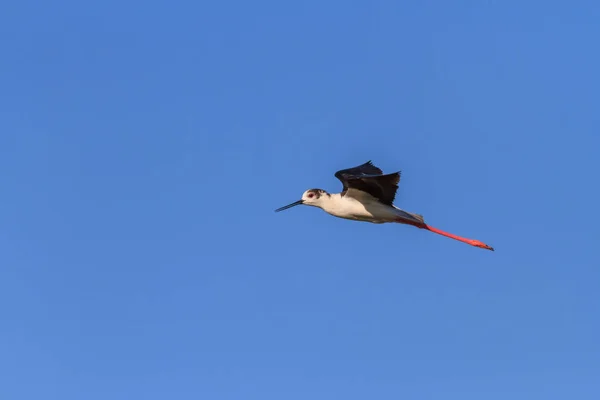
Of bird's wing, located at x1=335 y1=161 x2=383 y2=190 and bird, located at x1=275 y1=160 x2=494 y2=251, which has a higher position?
bird's wing, located at x1=335 y1=161 x2=383 y2=190

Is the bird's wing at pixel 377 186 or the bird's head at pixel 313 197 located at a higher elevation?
the bird's head at pixel 313 197

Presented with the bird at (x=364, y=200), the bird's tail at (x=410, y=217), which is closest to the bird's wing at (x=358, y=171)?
the bird at (x=364, y=200)

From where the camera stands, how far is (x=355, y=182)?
24.9 metres

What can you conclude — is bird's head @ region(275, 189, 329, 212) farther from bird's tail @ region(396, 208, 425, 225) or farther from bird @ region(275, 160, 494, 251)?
bird's tail @ region(396, 208, 425, 225)

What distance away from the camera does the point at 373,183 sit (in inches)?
976

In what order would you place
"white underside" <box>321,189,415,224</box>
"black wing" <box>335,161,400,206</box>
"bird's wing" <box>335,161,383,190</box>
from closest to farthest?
"black wing" <box>335,161,400,206</box>, "bird's wing" <box>335,161,383,190</box>, "white underside" <box>321,189,415,224</box>

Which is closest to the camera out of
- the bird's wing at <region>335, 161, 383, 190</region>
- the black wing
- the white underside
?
the black wing

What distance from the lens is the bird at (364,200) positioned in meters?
24.8

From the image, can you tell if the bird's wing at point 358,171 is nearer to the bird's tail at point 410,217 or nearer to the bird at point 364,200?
the bird at point 364,200

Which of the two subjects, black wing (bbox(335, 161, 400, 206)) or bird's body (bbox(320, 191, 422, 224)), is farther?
bird's body (bbox(320, 191, 422, 224))

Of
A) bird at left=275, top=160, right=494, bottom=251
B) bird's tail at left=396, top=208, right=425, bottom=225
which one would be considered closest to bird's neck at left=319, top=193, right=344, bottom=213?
bird at left=275, top=160, right=494, bottom=251

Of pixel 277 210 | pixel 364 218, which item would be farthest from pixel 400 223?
pixel 277 210

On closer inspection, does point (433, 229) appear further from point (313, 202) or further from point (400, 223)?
point (313, 202)

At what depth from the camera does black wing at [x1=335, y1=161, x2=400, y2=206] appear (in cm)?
2453
